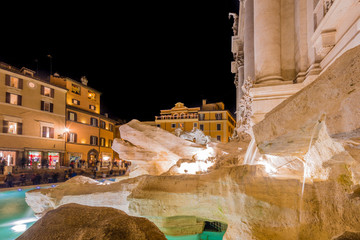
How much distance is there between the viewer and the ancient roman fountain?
184 cm

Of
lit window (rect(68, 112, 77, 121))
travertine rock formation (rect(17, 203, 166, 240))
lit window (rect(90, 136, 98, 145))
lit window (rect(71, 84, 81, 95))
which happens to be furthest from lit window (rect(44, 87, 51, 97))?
travertine rock formation (rect(17, 203, 166, 240))

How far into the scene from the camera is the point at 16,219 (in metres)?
Answer: 8.71

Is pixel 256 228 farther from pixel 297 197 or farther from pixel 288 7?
pixel 288 7

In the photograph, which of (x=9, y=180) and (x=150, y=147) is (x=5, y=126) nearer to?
(x=9, y=180)

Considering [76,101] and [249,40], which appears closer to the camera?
[249,40]

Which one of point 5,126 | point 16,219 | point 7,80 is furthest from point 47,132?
point 16,219

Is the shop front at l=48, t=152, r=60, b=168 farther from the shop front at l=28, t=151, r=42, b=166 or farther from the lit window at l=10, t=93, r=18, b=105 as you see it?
the lit window at l=10, t=93, r=18, b=105

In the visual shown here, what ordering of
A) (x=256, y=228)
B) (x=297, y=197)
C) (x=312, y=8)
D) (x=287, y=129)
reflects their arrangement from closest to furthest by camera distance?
1. (x=287, y=129)
2. (x=297, y=197)
3. (x=256, y=228)
4. (x=312, y=8)

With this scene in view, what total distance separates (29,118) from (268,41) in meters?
25.5

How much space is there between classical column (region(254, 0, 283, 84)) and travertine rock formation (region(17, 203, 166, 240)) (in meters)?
6.76

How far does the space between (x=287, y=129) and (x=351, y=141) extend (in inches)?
21.4

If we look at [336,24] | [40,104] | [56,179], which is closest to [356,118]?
[336,24]

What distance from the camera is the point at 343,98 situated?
5.62ft

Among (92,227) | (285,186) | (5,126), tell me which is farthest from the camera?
(5,126)
